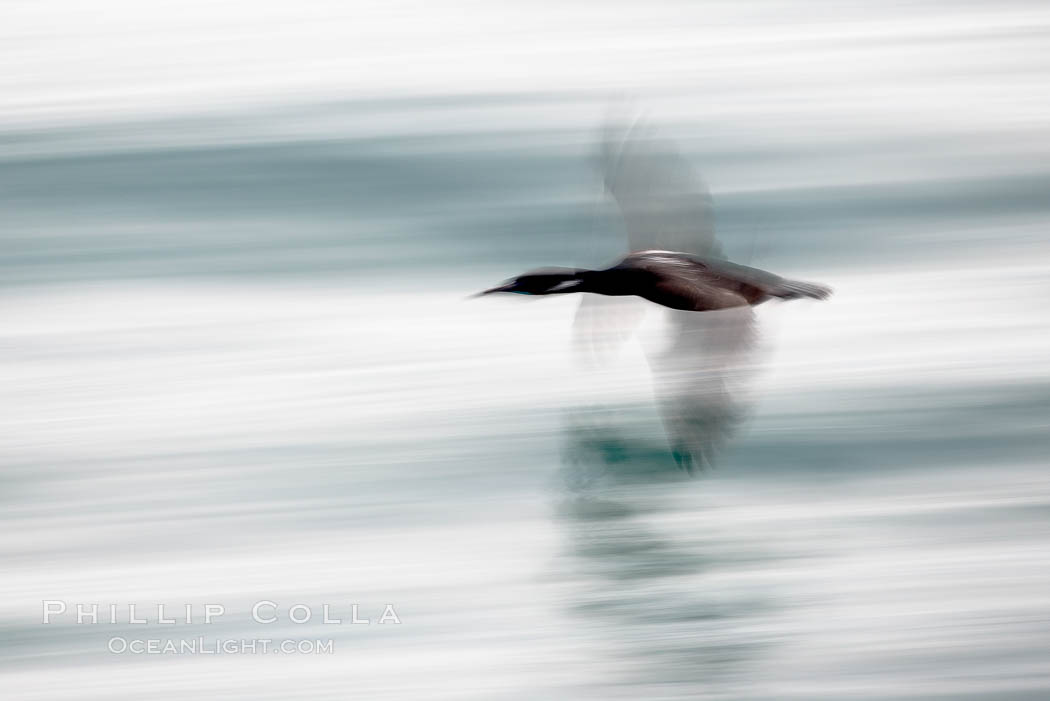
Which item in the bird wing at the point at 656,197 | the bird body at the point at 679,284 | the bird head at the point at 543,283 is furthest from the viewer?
the bird wing at the point at 656,197

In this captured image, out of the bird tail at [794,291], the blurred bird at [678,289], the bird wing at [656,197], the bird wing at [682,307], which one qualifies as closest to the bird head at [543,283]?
the blurred bird at [678,289]

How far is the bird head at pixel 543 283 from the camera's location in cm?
383

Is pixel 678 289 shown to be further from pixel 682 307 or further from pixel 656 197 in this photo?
pixel 656 197

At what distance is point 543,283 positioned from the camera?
3.88 m

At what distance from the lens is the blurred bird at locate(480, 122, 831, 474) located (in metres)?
3.91

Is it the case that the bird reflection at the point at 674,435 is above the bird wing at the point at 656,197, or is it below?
below

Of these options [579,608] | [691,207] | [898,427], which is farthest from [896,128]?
[579,608]

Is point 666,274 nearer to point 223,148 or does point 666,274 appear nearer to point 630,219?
point 630,219

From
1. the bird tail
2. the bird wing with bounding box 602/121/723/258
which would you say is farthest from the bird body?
the bird wing with bounding box 602/121/723/258

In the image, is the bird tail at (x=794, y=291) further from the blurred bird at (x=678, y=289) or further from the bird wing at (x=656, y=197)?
the bird wing at (x=656, y=197)

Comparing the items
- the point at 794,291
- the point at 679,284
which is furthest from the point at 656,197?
the point at 794,291

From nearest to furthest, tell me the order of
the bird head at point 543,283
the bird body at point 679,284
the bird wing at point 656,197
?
the bird head at point 543,283 < the bird body at point 679,284 < the bird wing at point 656,197

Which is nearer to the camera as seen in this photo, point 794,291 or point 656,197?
point 794,291

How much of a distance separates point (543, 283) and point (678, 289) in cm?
35
